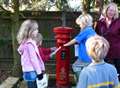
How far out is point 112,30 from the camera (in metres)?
7.55

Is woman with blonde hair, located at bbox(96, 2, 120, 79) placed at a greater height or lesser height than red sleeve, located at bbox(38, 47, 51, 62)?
greater

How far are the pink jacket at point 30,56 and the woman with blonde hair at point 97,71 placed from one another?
6.88ft

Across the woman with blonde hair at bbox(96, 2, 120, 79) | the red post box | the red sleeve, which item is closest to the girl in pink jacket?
the red sleeve

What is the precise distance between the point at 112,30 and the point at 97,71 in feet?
11.1

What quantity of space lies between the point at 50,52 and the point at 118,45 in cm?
122

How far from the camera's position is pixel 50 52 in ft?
25.5

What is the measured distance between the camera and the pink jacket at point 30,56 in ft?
20.5

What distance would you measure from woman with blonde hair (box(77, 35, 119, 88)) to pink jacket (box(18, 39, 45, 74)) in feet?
6.88

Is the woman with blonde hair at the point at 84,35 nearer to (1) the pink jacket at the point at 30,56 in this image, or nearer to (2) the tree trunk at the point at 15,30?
(1) the pink jacket at the point at 30,56

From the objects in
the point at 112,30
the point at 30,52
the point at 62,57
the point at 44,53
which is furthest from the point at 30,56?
the point at 62,57

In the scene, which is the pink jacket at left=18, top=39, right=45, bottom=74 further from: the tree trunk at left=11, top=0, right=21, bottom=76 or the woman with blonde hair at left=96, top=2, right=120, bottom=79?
the tree trunk at left=11, top=0, right=21, bottom=76

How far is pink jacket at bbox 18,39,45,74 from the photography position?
20.5ft

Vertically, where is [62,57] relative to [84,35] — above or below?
below

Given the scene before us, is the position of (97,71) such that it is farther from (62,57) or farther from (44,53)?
(62,57)
